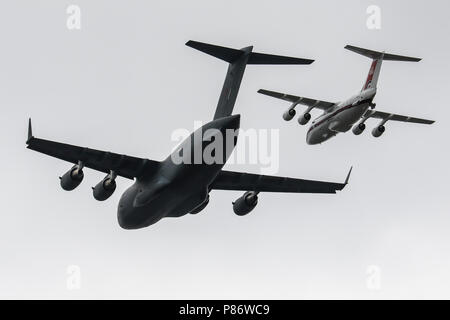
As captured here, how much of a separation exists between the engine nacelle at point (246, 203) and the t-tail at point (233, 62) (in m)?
5.93

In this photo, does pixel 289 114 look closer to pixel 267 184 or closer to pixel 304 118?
pixel 304 118

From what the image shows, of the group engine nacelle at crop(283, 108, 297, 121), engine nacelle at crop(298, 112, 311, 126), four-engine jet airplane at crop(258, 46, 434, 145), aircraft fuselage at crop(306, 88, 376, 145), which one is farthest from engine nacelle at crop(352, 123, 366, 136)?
engine nacelle at crop(283, 108, 297, 121)

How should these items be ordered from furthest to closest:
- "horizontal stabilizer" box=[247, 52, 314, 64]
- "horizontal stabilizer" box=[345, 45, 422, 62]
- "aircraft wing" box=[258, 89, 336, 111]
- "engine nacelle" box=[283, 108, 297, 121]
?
"aircraft wing" box=[258, 89, 336, 111]
"engine nacelle" box=[283, 108, 297, 121]
"horizontal stabilizer" box=[345, 45, 422, 62]
"horizontal stabilizer" box=[247, 52, 314, 64]

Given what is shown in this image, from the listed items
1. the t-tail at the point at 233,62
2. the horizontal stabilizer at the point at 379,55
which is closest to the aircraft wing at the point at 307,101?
the horizontal stabilizer at the point at 379,55

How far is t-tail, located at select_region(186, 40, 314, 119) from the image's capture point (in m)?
28.2

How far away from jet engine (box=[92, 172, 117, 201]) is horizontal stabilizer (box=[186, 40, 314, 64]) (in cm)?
625

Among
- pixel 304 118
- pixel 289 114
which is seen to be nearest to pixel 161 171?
pixel 304 118

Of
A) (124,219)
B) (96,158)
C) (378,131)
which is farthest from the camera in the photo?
(378,131)

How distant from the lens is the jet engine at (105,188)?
29.7 m

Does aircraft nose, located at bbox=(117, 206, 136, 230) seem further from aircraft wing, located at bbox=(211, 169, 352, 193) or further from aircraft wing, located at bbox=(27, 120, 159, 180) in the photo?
aircraft wing, located at bbox=(211, 169, 352, 193)

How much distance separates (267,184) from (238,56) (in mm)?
6483

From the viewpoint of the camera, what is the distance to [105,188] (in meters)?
29.7

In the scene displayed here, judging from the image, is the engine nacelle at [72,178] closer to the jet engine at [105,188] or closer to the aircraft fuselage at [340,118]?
the jet engine at [105,188]
